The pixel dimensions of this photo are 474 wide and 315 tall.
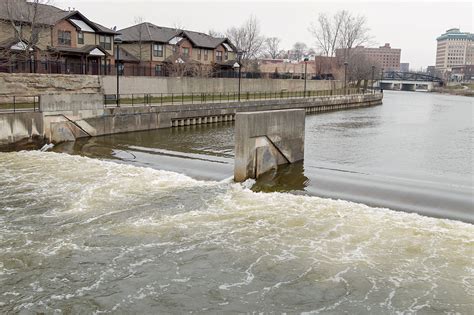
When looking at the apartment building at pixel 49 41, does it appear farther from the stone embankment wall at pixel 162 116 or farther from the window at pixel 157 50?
the stone embankment wall at pixel 162 116

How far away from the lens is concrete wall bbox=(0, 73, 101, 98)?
122ft

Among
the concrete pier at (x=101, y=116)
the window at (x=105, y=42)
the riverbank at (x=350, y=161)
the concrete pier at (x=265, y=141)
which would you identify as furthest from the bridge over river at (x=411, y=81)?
the concrete pier at (x=265, y=141)

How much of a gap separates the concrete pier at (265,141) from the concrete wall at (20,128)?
13.6 metres

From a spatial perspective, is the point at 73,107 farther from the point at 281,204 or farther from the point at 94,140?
the point at 281,204

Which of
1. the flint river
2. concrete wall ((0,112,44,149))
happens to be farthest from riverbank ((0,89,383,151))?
the flint river

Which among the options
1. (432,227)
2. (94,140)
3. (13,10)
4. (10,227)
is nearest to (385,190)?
(432,227)

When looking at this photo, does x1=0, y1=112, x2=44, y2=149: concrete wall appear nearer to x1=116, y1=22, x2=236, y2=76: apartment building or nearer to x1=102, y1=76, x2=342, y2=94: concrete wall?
x1=102, y1=76, x2=342, y2=94: concrete wall

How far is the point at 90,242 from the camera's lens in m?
12.0

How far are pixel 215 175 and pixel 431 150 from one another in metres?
16.0

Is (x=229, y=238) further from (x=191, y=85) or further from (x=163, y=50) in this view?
(x=163, y=50)

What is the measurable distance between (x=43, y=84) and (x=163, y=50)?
98.1 ft

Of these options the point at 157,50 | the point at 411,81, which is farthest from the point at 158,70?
the point at 411,81

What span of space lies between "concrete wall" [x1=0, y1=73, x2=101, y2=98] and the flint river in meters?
17.4

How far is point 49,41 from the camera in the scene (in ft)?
169
